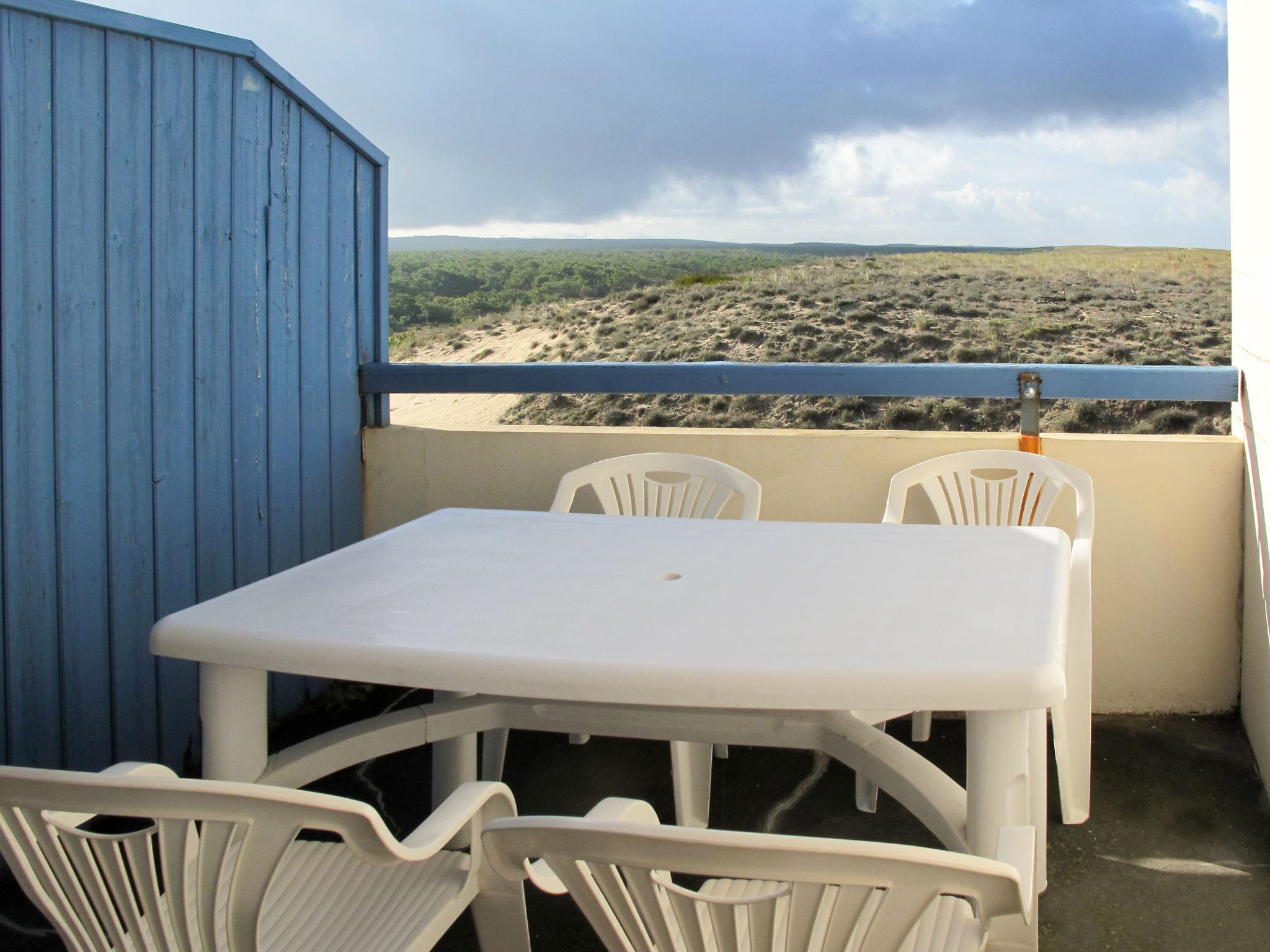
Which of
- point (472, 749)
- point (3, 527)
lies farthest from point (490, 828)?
point (3, 527)

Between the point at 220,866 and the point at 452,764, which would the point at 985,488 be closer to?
the point at 452,764

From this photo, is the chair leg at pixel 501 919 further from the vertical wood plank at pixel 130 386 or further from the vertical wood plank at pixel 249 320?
the vertical wood plank at pixel 249 320

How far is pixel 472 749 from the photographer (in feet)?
7.35


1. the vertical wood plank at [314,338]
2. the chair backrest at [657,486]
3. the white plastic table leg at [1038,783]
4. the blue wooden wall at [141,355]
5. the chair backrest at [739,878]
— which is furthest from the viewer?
the vertical wood plank at [314,338]

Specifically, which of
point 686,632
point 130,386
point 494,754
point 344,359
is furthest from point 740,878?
point 344,359

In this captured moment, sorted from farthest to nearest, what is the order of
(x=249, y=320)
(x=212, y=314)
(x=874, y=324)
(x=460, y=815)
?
(x=874, y=324) → (x=249, y=320) → (x=212, y=314) → (x=460, y=815)

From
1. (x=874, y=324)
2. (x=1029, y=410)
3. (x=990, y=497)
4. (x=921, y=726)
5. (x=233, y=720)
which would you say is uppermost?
(x=874, y=324)

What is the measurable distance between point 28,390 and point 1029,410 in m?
2.62

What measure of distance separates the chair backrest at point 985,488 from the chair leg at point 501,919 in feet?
5.86

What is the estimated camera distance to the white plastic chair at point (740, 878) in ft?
2.77

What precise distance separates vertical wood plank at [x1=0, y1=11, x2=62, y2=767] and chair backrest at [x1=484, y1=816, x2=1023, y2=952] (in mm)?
1740

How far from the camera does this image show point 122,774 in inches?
49.4

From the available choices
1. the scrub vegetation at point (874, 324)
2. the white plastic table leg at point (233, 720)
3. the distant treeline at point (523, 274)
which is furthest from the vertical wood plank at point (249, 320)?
the distant treeline at point (523, 274)

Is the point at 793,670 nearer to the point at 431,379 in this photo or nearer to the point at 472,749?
the point at 472,749
